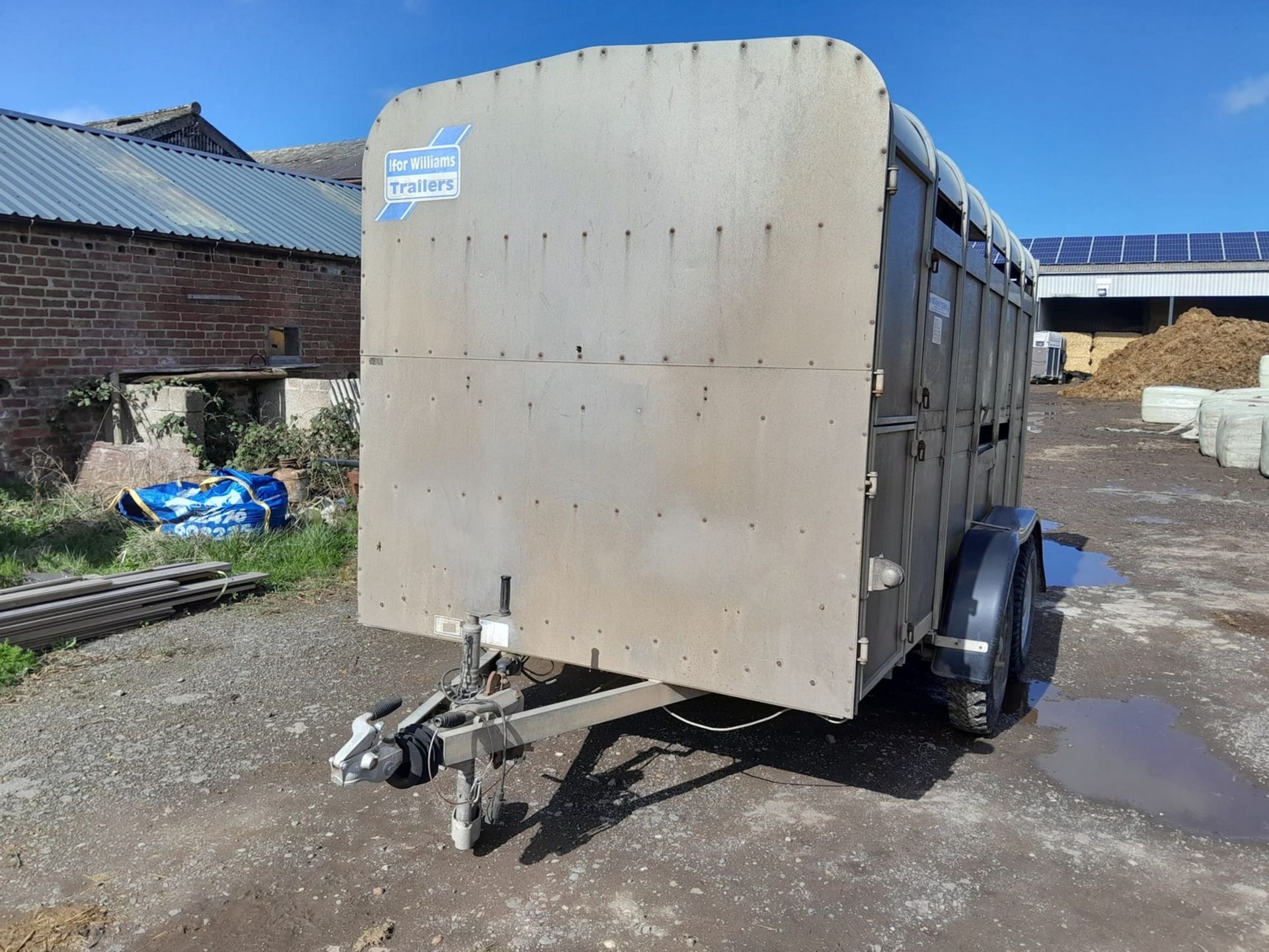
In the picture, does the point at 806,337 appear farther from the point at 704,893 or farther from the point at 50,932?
the point at 50,932

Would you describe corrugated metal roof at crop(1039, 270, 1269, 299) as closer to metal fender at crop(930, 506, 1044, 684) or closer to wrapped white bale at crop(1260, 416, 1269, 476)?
wrapped white bale at crop(1260, 416, 1269, 476)

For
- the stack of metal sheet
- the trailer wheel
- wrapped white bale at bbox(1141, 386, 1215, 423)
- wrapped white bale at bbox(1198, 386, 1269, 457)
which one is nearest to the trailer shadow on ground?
the trailer wheel

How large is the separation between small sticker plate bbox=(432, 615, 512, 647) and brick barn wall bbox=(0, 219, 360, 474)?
28.3 ft

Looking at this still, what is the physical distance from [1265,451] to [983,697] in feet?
42.8

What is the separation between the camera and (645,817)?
153 inches

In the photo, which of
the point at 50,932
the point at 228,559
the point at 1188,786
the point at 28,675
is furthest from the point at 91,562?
the point at 1188,786

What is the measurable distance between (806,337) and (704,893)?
203 cm

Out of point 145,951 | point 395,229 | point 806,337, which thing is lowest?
point 145,951

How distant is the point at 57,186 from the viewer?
11.0m

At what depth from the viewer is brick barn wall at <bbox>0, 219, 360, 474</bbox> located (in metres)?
10.1

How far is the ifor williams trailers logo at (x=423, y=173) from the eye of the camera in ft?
12.4

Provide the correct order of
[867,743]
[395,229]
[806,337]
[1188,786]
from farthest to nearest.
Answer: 1. [867,743]
2. [1188,786]
3. [395,229]
4. [806,337]

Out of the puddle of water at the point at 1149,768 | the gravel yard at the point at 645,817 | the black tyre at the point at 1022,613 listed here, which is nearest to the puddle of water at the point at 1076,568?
the gravel yard at the point at 645,817

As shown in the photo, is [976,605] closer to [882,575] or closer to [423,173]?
[882,575]
